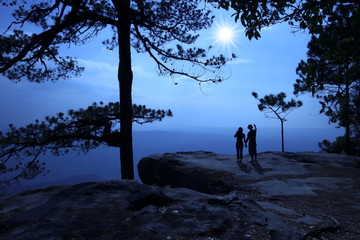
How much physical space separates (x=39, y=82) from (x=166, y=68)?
205 inches

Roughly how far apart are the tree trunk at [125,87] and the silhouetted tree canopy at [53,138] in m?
0.24

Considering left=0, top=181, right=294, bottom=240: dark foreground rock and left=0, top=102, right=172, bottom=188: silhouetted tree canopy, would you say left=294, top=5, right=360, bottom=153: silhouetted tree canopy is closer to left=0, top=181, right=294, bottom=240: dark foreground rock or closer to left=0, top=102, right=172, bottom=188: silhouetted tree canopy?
left=0, top=181, right=294, bottom=240: dark foreground rock

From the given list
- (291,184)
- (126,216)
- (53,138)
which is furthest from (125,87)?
(291,184)

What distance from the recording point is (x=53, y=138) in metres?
7.07

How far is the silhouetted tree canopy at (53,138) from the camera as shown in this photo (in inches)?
265

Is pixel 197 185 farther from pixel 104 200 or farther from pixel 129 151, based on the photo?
pixel 104 200

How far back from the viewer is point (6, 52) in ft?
24.5

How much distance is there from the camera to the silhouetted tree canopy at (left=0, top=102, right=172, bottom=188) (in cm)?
673

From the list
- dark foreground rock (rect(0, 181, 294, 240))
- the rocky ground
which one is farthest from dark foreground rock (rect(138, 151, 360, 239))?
dark foreground rock (rect(0, 181, 294, 240))

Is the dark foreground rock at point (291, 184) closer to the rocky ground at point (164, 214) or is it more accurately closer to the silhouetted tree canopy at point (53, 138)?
the rocky ground at point (164, 214)

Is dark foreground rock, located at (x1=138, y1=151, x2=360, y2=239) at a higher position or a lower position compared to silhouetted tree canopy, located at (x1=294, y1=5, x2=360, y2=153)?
lower

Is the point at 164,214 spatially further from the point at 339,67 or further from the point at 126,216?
the point at 339,67

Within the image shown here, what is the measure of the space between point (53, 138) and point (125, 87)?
2.90 m

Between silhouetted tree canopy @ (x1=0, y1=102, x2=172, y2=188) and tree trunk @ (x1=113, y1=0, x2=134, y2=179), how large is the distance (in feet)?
0.77
